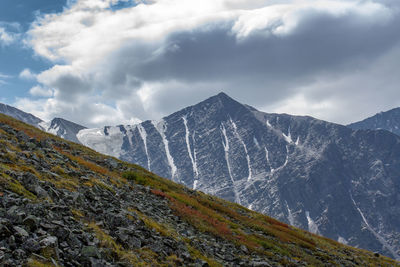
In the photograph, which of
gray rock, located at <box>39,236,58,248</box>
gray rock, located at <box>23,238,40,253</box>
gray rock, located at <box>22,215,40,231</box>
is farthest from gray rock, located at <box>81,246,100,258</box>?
gray rock, located at <box>22,215,40,231</box>

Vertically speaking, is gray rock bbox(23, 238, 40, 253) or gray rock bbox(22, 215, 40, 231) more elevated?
gray rock bbox(22, 215, 40, 231)

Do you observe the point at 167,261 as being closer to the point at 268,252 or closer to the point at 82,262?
the point at 82,262

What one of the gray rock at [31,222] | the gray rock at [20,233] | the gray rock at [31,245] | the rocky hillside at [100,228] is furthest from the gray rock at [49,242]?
the gray rock at [31,222]

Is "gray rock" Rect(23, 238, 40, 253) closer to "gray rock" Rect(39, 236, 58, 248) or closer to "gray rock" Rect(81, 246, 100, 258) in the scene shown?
"gray rock" Rect(39, 236, 58, 248)

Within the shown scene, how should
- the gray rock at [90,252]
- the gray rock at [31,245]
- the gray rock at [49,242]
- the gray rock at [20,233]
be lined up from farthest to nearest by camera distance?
the gray rock at [90,252]
the gray rock at [49,242]
the gray rock at [20,233]
the gray rock at [31,245]

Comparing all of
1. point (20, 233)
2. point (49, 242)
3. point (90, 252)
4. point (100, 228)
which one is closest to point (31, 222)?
point (20, 233)

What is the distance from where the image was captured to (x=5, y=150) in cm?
2217

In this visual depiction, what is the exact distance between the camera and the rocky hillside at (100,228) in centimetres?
1257

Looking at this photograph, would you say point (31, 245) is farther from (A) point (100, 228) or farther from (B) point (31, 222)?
(A) point (100, 228)

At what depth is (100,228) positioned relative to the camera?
16.5 metres

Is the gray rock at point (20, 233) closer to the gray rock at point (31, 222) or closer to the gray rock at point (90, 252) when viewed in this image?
the gray rock at point (31, 222)

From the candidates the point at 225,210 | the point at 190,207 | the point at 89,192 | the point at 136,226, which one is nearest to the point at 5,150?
the point at 89,192

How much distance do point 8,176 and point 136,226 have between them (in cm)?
666

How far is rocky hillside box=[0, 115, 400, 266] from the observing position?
41.2 ft
